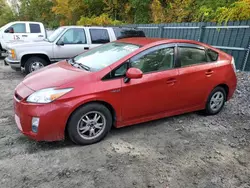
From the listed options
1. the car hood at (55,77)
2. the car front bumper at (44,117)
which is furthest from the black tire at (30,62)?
the car front bumper at (44,117)

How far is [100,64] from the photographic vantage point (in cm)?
353

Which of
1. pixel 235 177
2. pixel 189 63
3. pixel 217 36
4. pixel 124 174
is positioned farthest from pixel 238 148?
pixel 217 36

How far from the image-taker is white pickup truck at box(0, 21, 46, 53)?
1105 centimetres

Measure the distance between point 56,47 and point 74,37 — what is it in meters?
0.70

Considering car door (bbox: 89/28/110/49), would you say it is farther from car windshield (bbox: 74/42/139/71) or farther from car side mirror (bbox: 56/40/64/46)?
car windshield (bbox: 74/42/139/71)

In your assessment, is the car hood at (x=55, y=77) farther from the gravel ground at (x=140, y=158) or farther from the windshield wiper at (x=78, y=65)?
the gravel ground at (x=140, y=158)

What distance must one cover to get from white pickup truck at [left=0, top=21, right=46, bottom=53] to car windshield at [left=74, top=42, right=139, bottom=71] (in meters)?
8.08

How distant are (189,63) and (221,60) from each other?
875 mm

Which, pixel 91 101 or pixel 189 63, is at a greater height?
pixel 189 63

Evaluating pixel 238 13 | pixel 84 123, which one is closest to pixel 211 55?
pixel 84 123

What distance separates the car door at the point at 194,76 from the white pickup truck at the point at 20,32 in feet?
29.7

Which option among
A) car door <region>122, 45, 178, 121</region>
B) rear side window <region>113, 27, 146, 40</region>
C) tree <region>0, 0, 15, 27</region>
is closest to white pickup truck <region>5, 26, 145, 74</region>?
rear side window <region>113, 27, 146, 40</region>

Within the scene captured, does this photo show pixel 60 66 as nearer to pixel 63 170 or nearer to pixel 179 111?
pixel 63 170

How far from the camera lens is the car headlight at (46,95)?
9.57 feet
